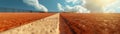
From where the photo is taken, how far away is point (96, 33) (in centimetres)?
863

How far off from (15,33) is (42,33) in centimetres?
73

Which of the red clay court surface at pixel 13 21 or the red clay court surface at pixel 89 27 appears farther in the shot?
the red clay court surface at pixel 13 21

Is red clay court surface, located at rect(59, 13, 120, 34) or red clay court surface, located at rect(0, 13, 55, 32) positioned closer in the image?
red clay court surface, located at rect(59, 13, 120, 34)

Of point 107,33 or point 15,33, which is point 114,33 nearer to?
point 107,33

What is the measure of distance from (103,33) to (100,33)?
0.10m

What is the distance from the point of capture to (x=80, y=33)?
8719 mm

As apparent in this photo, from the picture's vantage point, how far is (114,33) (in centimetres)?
881

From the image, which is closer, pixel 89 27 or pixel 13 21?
pixel 89 27

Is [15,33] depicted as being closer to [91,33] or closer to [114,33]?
[91,33]

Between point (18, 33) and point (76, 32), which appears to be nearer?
point (18, 33)

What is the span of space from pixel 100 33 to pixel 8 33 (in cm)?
254

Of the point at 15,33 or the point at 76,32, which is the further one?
the point at 76,32

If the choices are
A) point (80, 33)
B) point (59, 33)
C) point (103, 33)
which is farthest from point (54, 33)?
point (103, 33)

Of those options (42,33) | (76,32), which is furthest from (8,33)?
(76,32)
